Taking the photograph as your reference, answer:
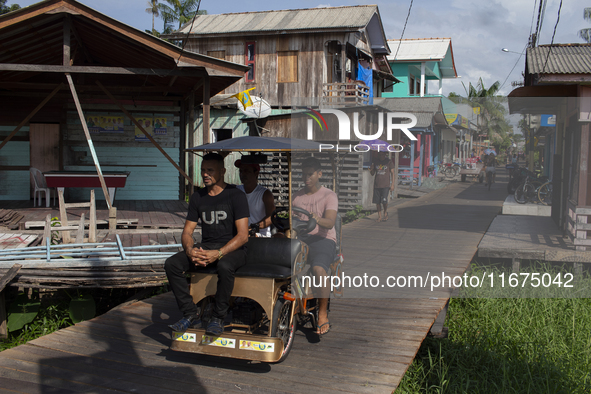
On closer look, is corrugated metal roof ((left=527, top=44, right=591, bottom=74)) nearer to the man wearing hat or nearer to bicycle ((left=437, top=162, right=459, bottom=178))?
bicycle ((left=437, top=162, right=459, bottom=178))

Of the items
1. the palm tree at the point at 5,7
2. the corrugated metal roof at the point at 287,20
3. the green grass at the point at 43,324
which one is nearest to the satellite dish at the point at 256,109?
the corrugated metal roof at the point at 287,20

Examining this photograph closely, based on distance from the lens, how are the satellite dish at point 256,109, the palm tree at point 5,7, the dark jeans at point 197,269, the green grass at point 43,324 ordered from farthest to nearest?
1. the palm tree at point 5,7
2. the satellite dish at point 256,109
3. the green grass at point 43,324
4. the dark jeans at point 197,269

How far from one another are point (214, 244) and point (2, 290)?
11.3ft

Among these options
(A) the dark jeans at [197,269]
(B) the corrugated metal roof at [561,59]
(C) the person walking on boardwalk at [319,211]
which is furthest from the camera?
(B) the corrugated metal roof at [561,59]

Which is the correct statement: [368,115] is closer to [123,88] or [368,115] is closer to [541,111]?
[541,111]

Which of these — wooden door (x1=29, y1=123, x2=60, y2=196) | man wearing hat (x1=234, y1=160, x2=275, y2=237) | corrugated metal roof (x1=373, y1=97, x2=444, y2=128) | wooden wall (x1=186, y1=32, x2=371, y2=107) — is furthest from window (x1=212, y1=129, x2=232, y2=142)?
man wearing hat (x1=234, y1=160, x2=275, y2=237)

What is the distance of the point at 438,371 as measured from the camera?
537 centimetres

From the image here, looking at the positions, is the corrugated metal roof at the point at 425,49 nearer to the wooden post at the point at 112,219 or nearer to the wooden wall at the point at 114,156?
the wooden wall at the point at 114,156

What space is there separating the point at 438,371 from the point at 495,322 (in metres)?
1.65

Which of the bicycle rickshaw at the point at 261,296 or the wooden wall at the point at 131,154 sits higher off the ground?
the wooden wall at the point at 131,154

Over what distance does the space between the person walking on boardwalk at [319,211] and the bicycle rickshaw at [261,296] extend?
110 mm

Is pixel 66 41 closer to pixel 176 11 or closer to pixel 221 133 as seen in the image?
pixel 221 133

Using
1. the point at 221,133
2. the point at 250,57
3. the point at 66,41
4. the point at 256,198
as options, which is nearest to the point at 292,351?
the point at 256,198

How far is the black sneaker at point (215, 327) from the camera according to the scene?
4109 mm
